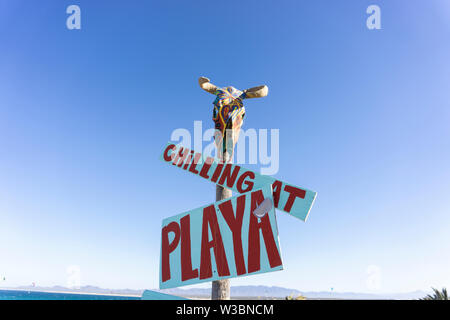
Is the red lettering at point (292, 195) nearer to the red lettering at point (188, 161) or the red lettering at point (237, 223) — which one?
the red lettering at point (237, 223)

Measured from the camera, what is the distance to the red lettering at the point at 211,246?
393 centimetres

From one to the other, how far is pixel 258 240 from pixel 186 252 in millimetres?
1230

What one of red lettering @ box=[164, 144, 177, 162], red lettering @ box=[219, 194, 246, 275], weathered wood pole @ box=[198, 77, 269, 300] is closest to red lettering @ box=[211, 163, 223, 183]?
weathered wood pole @ box=[198, 77, 269, 300]

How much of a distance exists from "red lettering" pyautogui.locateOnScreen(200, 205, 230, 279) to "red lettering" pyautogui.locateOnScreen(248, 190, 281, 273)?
0.42 m

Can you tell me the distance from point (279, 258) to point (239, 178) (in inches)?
57.5

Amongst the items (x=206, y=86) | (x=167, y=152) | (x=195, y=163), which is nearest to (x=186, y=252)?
(x=195, y=163)

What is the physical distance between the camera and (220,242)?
13.3 ft

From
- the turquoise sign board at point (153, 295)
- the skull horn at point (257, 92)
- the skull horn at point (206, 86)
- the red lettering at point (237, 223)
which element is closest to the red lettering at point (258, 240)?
the red lettering at point (237, 223)

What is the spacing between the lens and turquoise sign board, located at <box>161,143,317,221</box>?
3770 millimetres

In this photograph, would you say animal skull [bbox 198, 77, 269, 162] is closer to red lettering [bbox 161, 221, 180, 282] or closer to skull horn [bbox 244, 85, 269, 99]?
skull horn [bbox 244, 85, 269, 99]
